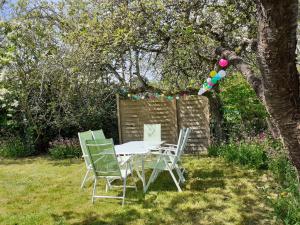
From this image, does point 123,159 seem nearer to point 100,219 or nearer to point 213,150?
point 100,219

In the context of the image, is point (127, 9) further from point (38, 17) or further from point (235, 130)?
point (38, 17)

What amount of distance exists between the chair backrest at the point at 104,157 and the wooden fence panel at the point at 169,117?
4886 millimetres

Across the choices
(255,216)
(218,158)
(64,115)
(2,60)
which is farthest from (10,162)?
(255,216)

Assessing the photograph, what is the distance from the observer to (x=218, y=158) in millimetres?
8789

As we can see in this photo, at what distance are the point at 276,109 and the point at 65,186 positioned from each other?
528cm

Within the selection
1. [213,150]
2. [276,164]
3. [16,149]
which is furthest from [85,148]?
[16,149]

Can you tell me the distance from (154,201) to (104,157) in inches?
40.5

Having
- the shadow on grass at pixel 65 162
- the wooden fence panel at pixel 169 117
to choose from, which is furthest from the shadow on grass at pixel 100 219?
the wooden fence panel at pixel 169 117

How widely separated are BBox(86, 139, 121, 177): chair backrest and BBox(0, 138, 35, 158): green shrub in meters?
5.85

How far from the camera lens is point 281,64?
1.87 metres

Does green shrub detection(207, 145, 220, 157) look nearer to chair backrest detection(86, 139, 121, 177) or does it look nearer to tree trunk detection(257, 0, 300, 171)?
chair backrest detection(86, 139, 121, 177)

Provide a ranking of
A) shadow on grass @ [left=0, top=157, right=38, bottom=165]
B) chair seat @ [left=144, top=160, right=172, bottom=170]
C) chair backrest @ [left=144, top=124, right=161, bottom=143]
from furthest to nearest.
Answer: shadow on grass @ [left=0, top=157, right=38, bottom=165], chair backrest @ [left=144, top=124, right=161, bottom=143], chair seat @ [left=144, top=160, right=172, bottom=170]

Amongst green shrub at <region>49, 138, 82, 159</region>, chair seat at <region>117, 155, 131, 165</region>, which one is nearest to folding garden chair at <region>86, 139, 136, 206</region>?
chair seat at <region>117, 155, 131, 165</region>

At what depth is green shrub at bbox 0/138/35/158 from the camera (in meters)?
10.5
